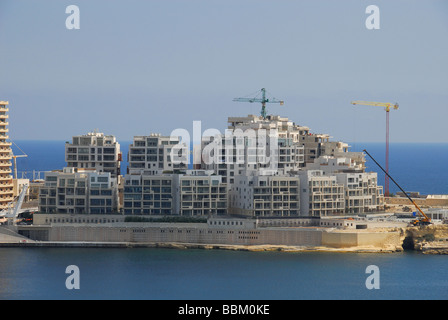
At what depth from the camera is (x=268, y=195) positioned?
7219cm

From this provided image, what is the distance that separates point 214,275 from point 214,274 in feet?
0.93

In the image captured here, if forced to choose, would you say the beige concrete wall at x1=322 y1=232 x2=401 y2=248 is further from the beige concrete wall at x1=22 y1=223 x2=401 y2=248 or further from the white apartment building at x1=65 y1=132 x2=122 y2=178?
the white apartment building at x1=65 y1=132 x2=122 y2=178

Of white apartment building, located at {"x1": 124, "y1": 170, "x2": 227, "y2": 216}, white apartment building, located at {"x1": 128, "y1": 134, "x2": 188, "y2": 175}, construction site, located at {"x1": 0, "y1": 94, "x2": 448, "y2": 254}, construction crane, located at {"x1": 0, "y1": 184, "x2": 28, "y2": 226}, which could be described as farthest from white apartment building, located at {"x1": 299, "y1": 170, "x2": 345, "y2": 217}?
construction crane, located at {"x1": 0, "y1": 184, "x2": 28, "y2": 226}

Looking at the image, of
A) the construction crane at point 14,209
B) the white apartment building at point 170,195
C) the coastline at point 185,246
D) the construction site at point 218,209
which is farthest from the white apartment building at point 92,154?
the coastline at point 185,246

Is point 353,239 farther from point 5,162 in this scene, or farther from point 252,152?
point 5,162

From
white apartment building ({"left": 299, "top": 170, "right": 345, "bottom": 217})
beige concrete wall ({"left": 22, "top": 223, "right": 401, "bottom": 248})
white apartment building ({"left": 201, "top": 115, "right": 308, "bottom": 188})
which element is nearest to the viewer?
beige concrete wall ({"left": 22, "top": 223, "right": 401, "bottom": 248})

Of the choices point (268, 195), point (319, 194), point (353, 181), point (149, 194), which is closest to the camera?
point (268, 195)

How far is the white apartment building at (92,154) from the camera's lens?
257ft

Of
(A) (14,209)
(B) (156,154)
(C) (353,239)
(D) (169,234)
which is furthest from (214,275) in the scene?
(A) (14,209)

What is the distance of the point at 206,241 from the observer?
2788 inches

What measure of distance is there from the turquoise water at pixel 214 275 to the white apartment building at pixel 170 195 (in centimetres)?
343

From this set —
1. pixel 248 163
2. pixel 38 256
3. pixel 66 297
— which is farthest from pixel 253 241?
pixel 66 297

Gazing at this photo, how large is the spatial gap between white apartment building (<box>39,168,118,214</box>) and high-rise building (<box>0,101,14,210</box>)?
6444 mm

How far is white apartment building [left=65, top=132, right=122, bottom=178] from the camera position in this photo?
7825 centimetres
